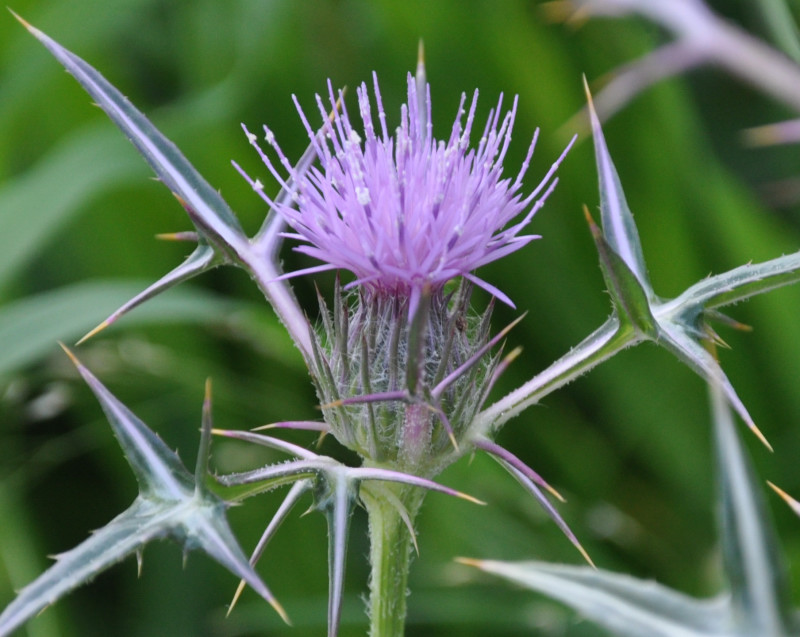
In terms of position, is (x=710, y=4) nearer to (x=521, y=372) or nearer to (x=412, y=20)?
(x=412, y=20)

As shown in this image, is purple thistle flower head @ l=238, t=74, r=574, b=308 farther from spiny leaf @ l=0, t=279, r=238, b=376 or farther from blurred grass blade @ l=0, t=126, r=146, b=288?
blurred grass blade @ l=0, t=126, r=146, b=288

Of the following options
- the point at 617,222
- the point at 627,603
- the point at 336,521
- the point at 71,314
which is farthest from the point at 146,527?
the point at 71,314

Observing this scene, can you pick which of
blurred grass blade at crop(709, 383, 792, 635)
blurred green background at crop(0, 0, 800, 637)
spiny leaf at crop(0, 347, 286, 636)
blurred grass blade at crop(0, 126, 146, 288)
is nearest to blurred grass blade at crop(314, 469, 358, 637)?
spiny leaf at crop(0, 347, 286, 636)

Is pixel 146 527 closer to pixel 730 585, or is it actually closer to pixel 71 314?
pixel 730 585

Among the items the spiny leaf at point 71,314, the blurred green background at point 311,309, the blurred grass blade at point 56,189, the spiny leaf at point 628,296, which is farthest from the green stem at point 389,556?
the blurred grass blade at point 56,189

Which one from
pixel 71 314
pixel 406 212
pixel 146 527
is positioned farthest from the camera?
pixel 71 314

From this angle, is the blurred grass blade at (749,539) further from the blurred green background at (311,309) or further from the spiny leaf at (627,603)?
the blurred green background at (311,309)
